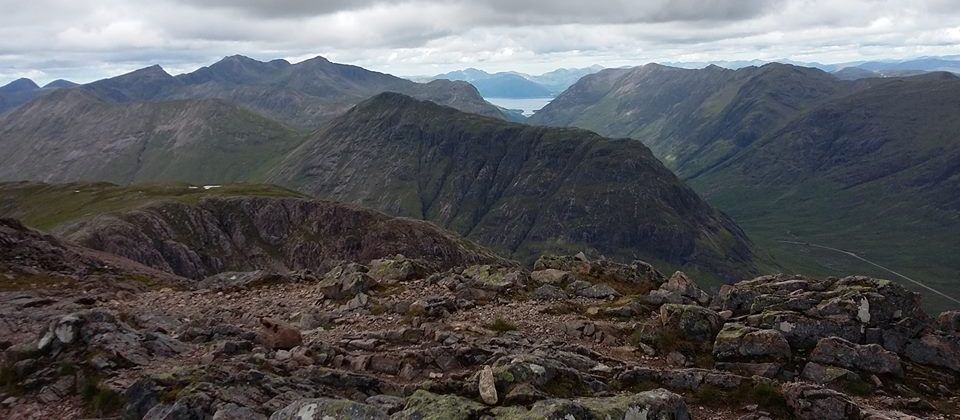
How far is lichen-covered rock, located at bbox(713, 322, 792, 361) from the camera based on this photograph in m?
25.0

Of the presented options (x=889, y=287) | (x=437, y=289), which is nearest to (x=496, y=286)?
(x=437, y=289)

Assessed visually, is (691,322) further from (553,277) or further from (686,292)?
(553,277)

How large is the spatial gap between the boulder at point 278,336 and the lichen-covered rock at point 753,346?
729 inches

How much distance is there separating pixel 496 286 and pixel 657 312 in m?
9.65

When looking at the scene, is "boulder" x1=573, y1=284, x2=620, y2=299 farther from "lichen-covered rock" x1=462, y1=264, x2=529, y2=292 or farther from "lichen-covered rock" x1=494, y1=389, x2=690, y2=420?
"lichen-covered rock" x1=494, y1=389, x2=690, y2=420

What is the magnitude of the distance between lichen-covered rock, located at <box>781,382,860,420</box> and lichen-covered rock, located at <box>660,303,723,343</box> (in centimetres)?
Result: 611

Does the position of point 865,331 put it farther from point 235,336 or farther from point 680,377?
point 235,336

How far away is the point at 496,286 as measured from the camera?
117 feet

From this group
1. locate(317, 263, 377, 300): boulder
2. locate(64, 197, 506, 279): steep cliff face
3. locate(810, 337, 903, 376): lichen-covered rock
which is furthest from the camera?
locate(64, 197, 506, 279): steep cliff face

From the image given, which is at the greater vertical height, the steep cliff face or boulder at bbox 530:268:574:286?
boulder at bbox 530:268:574:286

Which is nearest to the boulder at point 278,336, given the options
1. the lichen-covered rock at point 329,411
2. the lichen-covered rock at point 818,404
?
the lichen-covered rock at point 329,411

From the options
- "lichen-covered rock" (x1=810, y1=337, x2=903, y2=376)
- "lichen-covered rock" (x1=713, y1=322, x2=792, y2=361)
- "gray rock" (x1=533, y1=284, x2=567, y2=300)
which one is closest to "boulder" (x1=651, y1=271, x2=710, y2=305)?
"gray rock" (x1=533, y1=284, x2=567, y2=300)

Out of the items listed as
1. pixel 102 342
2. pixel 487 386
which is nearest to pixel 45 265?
pixel 102 342

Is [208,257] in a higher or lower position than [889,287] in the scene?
lower
